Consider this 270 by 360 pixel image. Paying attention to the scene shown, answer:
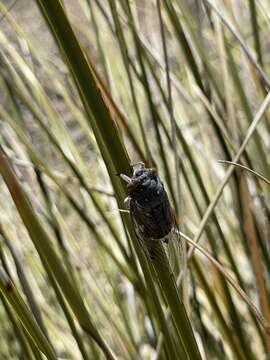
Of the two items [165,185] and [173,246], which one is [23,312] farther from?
[165,185]

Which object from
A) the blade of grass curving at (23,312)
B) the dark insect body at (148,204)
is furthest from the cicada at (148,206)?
the blade of grass curving at (23,312)

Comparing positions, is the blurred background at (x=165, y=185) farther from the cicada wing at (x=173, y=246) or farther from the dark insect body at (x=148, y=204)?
the dark insect body at (x=148, y=204)

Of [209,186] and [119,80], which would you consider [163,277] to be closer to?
[209,186]

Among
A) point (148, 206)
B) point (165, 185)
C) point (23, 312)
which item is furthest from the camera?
point (165, 185)

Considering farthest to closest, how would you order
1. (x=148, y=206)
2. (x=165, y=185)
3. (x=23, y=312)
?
(x=165, y=185), (x=23, y=312), (x=148, y=206)

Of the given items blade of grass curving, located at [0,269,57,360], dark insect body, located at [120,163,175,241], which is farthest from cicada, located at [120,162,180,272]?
blade of grass curving, located at [0,269,57,360]

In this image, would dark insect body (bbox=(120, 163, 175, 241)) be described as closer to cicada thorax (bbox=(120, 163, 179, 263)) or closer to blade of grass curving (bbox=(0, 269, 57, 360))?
cicada thorax (bbox=(120, 163, 179, 263))

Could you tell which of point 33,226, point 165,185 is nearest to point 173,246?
point 33,226

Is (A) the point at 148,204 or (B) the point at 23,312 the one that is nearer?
(A) the point at 148,204

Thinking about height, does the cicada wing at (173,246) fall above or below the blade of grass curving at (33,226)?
below
